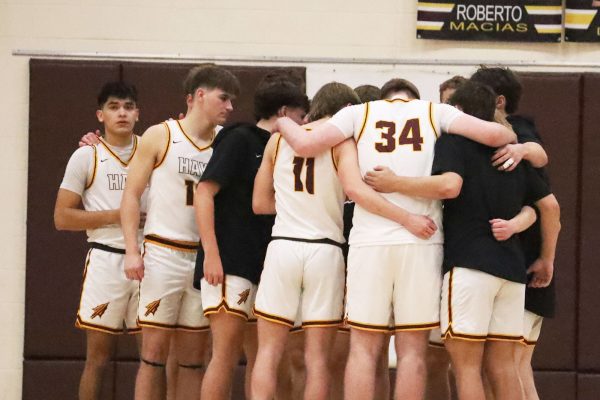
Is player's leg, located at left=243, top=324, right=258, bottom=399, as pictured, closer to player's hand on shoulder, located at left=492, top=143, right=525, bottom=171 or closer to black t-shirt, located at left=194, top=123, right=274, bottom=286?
black t-shirt, located at left=194, top=123, right=274, bottom=286

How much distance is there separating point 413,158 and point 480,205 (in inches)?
15.5

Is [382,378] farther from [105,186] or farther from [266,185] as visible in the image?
[105,186]

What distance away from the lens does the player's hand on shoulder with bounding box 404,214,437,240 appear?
15.4 feet

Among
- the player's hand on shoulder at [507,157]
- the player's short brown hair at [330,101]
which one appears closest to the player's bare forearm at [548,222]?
the player's hand on shoulder at [507,157]

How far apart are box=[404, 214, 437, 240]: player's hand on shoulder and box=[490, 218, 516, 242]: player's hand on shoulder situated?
11.0 inches

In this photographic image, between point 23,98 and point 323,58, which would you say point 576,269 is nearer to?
point 323,58

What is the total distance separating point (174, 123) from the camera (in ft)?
18.0

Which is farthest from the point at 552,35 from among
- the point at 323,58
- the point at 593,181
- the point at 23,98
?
the point at 23,98

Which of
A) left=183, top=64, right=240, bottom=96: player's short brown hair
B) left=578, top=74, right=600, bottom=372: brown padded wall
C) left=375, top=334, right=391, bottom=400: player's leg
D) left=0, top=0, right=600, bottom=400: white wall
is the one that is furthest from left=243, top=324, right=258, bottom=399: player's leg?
left=578, top=74, right=600, bottom=372: brown padded wall

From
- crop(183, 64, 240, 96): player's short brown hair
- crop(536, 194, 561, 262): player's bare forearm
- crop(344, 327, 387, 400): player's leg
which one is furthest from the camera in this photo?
crop(183, 64, 240, 96): player's short brown hair

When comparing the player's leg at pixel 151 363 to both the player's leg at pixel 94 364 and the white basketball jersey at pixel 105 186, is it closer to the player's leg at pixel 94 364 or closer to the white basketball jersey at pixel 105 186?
the player's leg at pixel 94 364

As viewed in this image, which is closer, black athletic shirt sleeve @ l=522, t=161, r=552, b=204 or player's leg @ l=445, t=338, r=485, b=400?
player's leg @ l=445, t=338, r=485, b=400

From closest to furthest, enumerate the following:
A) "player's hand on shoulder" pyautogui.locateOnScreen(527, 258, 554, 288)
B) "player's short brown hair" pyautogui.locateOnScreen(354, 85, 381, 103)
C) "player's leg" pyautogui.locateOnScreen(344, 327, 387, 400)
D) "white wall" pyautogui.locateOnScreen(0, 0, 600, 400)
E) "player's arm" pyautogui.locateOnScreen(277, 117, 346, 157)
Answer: "player's leg" pyautogui.locateOnScreen(344, 327, 387, 400) → "player's arm" pyautogui.locateOnScreen(277, 117, 346, 157) → "player's hand on shoulder" pyautogui.locateOnScreen(527, 258, 554, 288) → "player's short brown hair" pyautogui.locateOnScreen(354, 85, 381, 103) → "white wall" pyautogui.locateOnScreen(0, 0, 600, 400)

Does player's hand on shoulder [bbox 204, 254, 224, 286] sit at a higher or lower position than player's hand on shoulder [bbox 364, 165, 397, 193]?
lower
